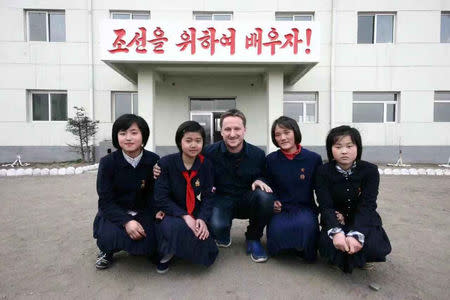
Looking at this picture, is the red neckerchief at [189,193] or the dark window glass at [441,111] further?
the dark window glass at [441,111]

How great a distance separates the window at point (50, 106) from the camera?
839 cm

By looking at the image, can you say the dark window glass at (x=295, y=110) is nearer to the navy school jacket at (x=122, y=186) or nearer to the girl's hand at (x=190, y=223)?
the navy school jacket at (x=122, y=186)

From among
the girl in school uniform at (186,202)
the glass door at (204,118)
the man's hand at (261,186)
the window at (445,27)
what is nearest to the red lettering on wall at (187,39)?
the glass door at (204,118)

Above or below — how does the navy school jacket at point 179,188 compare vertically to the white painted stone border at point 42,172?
above

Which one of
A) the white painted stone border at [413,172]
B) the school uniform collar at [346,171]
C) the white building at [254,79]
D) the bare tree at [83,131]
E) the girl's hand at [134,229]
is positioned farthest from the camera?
the white building at [254,79]

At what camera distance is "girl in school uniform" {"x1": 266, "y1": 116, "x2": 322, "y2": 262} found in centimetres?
202

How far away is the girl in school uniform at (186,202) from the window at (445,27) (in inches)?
412

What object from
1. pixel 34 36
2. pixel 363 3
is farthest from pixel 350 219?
pixel 34 36

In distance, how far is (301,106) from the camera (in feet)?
28.2

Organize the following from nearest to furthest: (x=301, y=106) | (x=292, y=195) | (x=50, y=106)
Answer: (x=292, y=195)
(x=50, y=106)
(x=301, y=106)

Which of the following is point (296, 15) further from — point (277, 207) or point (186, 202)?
point (186, 202)

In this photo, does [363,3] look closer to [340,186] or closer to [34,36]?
[340,186]

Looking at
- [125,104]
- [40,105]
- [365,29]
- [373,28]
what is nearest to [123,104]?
[125,104]

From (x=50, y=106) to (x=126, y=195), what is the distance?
822 cm
